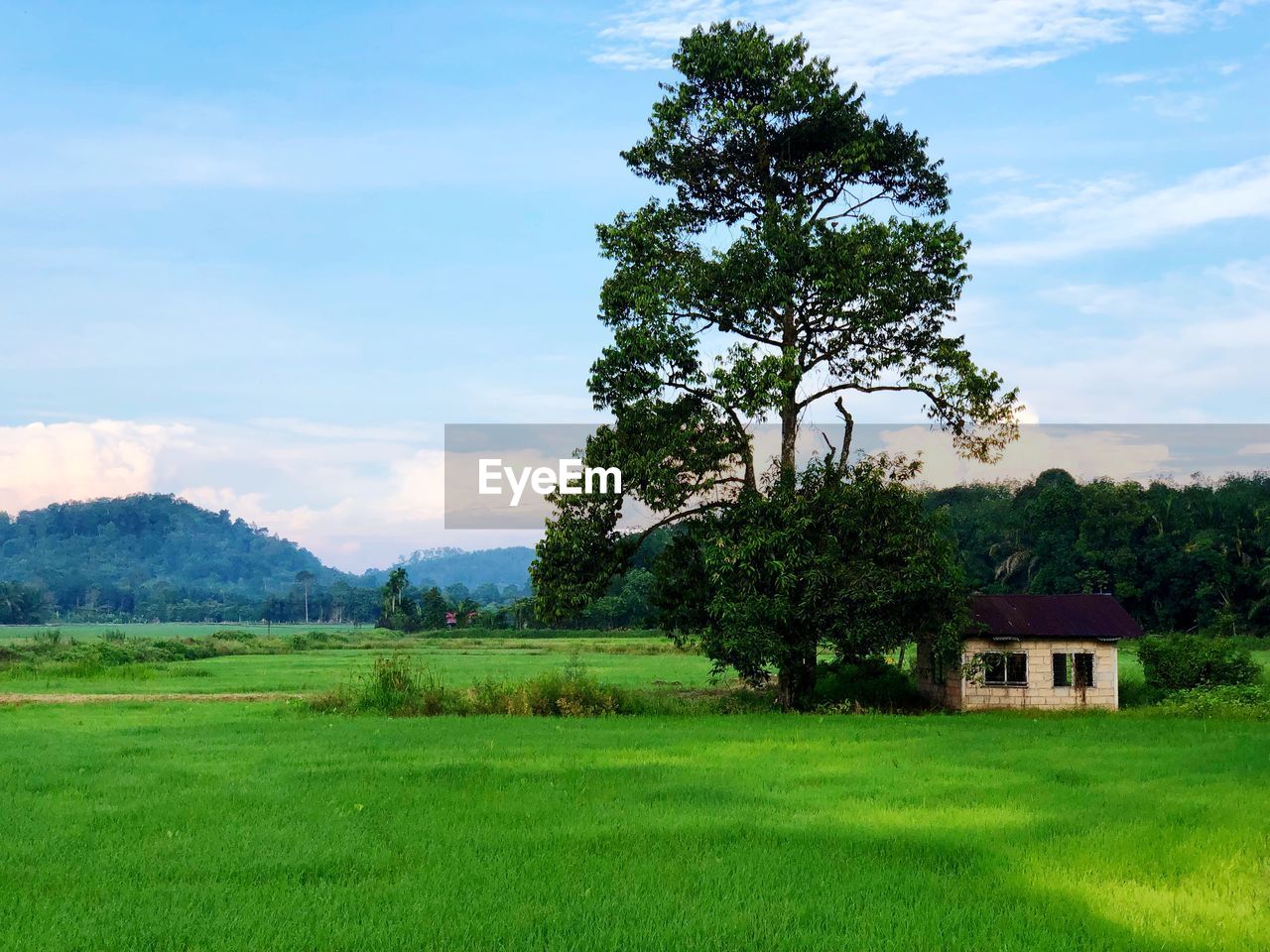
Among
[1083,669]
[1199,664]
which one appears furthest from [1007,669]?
[1199,664]

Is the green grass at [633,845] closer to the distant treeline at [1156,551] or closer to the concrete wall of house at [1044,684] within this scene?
the concrete wall of house at [1044,684]

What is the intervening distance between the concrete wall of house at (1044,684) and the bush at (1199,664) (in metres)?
4.08

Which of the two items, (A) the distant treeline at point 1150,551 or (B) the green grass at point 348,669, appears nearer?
(B) the green grass at point 348,669

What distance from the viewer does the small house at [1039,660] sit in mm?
34000

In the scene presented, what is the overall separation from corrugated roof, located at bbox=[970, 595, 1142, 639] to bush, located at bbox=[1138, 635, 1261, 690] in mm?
3721

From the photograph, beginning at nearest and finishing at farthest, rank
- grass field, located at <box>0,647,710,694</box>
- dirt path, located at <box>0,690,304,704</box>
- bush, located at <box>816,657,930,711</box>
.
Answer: bush, located at <box>816,657,930,711</box> → dirt path, located at <box>0,690,304,704</box> → grass field, located at <box>0,647,710,694</box>

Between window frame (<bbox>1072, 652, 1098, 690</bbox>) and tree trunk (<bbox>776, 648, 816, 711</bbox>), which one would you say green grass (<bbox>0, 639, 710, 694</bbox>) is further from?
window frame (<bbox>1072, 652, 1098, 690</bbox>)

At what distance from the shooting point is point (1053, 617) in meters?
34.7

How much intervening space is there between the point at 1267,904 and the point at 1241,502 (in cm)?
8799

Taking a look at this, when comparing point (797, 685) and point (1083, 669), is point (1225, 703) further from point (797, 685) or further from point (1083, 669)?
point (797, 685)

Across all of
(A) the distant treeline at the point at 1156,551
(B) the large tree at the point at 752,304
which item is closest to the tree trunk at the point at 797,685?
(B) the large tree at the point at 752,304

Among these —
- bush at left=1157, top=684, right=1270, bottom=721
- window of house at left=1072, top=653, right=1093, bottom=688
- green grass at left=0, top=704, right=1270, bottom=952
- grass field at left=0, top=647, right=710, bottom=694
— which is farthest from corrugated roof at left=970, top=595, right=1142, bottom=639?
grass field at left=0, top=647, right=710, bottom=694

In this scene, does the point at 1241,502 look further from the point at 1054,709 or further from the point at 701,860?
the point at 701,860

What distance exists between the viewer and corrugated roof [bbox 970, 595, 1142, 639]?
1339 inches
